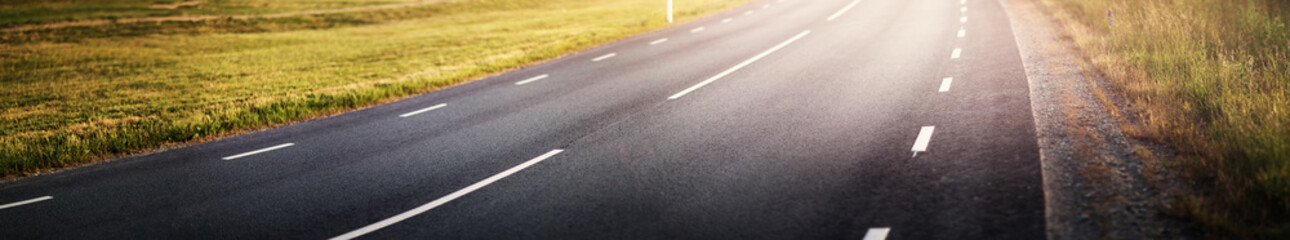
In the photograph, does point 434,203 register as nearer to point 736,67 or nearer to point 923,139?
point 923,139

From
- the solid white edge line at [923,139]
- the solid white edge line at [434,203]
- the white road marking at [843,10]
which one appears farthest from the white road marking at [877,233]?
the white road marking at [843,10]

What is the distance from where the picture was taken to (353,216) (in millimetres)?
5688

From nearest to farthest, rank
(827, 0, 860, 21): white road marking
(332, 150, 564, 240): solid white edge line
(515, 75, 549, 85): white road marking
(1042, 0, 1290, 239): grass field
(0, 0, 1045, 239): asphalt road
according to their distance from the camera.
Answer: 1. (1042, 0, 1290, 239): grass field
2. (0, 0, 1045, 239): asphalt road
3. (332, 150, 564, 240): solid white edge line
4. (515, 75, 549, 85): white road marking
5. (827, 0, 860, 21): white road marking

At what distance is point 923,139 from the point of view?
697 centimetres

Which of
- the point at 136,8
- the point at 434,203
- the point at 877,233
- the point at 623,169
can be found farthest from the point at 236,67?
the point at 136,8

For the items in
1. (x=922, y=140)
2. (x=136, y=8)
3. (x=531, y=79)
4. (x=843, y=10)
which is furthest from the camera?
(x=136, y=8)

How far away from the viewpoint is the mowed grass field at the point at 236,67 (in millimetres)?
9734

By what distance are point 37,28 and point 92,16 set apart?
442 centimetres

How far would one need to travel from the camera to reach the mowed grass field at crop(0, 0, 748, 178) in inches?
383

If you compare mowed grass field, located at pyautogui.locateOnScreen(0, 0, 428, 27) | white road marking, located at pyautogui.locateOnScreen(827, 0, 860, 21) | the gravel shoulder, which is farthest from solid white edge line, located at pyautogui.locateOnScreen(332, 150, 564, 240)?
mowed grass field, located at pyautogui.locateOnScreen(0, 0, 428, 27)

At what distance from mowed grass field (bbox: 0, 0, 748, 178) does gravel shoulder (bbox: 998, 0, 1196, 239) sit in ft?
29.5

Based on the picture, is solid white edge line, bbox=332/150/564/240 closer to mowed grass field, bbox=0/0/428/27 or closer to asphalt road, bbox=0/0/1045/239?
asphalt road, bbox=0/0/1045/239

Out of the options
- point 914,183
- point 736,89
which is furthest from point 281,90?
point 914,183

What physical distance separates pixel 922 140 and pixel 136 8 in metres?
37.9
